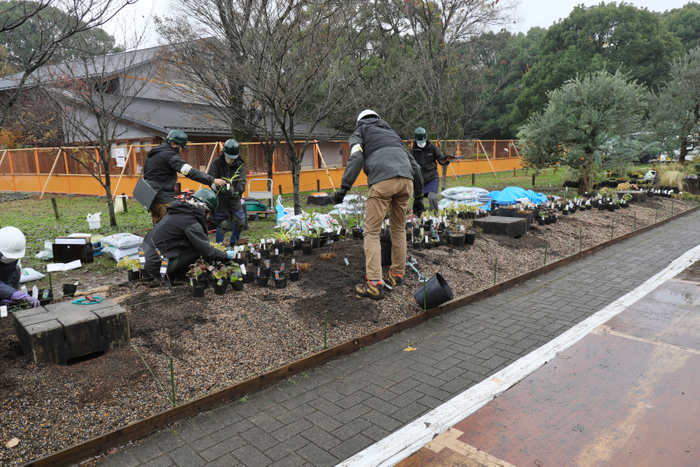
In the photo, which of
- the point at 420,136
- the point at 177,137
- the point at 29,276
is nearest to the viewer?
the point at 29,276

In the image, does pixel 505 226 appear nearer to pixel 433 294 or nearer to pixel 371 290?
pixel 433 294

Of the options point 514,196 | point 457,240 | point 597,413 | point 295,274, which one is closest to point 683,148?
point 514,196

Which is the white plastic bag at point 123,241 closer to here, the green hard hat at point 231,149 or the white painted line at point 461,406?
the green hard hat at point 231,149

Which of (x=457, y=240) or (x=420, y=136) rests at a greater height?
(x=420, y=136)

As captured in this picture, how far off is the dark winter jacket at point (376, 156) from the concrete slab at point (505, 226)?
3716 millimetres

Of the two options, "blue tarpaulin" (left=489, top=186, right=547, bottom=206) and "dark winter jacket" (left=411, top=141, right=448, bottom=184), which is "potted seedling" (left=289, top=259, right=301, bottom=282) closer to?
"dark winter jacket" (left=411, top=141, right=448, bottom=184)

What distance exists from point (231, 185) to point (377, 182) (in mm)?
2933

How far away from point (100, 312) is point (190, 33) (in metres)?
9.06

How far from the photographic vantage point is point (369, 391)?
3.50 metres

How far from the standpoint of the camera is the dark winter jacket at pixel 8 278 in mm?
4094

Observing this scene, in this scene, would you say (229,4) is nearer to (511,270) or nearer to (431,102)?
(511,270)

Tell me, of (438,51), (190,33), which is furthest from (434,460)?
(438,51)

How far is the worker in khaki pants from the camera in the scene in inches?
194

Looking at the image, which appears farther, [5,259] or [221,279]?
[221,279]
